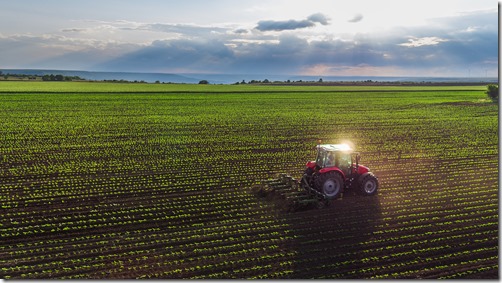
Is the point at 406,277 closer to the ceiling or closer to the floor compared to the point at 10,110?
closer to the floor

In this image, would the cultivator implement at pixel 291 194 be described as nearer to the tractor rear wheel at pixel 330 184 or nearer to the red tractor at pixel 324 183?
the red tractor at pixel 324 183

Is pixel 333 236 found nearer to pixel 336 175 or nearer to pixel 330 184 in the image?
pixel 330 184

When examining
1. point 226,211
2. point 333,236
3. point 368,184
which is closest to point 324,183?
point 368,184

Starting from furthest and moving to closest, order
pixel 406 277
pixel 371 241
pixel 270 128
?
pixel 270 128
pixel 371 241
pixel 406 277

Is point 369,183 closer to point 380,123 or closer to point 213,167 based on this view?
point 213,167

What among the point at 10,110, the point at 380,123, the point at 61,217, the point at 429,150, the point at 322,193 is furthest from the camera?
the point at 10,110

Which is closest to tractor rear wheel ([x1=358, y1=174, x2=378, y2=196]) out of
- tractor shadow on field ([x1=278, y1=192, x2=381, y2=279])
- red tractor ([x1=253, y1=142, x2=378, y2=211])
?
red tractor ([x1=253, y1=142, x2=378, y2=211])

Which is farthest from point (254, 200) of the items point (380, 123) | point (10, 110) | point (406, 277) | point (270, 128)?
point (10, 110)
